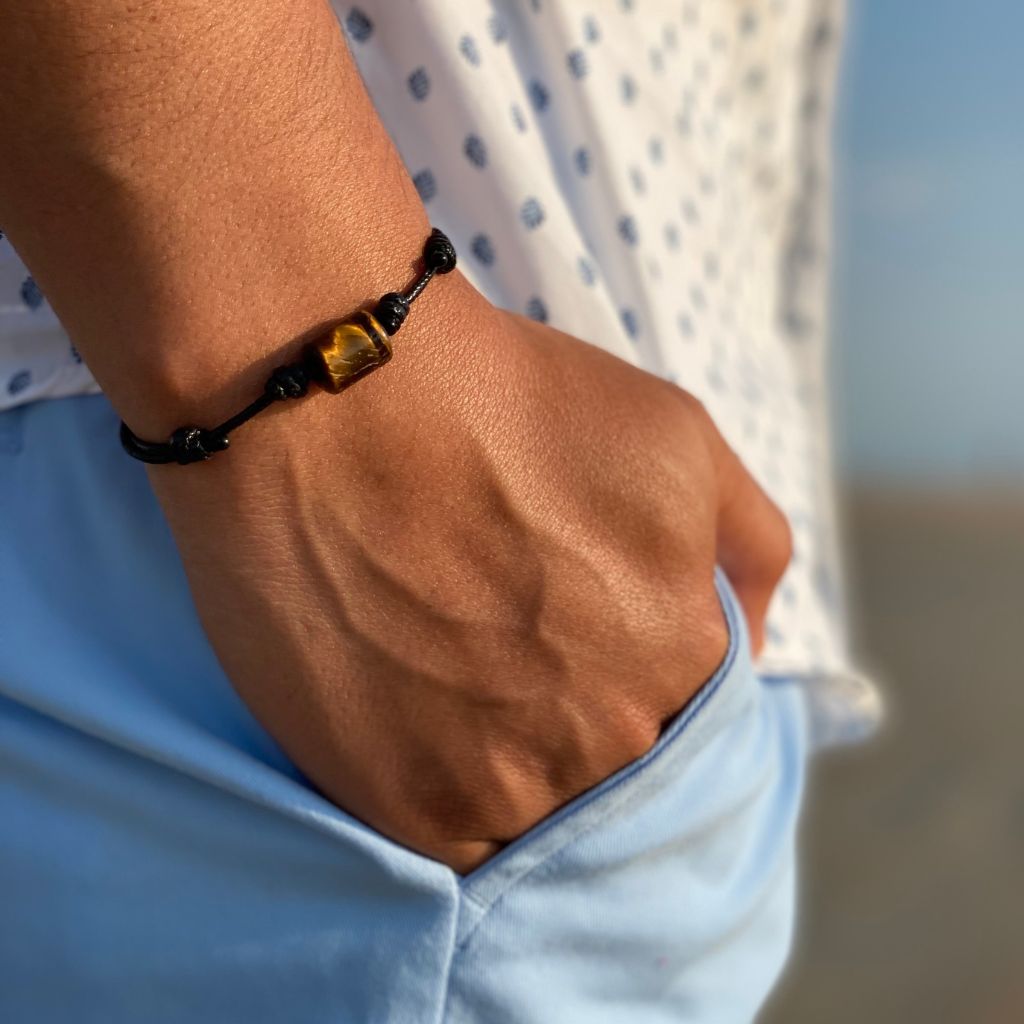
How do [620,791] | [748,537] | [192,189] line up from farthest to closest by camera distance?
[748,537] < [620,791] < [192,189]

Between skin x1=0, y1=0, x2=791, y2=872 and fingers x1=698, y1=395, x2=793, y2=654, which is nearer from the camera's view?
skin x1=0, y1=0, x2=791, y2=872

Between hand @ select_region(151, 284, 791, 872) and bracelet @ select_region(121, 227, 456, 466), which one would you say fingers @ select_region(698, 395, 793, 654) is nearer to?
hand @ select_region(151, 284, 791, 872)

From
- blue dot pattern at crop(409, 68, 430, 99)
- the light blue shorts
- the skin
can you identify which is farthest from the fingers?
blue dot pattern at crop(409, 68, 430, 99)

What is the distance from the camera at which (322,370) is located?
22.0 inches

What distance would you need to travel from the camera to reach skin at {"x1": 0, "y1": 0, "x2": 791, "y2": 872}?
0.52 meters

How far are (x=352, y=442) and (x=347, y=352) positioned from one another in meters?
0.06

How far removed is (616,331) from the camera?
2.74ft

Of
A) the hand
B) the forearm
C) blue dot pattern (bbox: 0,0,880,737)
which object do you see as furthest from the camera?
blue dot pattern (bbox: 0,0,880,737)

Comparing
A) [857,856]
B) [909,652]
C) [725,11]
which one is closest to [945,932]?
[857,856]

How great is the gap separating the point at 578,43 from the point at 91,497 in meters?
0.51

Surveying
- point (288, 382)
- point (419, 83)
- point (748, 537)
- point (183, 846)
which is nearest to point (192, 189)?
point (288, 382)

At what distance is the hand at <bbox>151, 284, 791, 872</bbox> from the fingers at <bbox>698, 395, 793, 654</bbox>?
0.08m

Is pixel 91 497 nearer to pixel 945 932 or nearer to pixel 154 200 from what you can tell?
pixel 154 200

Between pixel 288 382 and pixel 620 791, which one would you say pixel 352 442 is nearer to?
pixel 288 382
